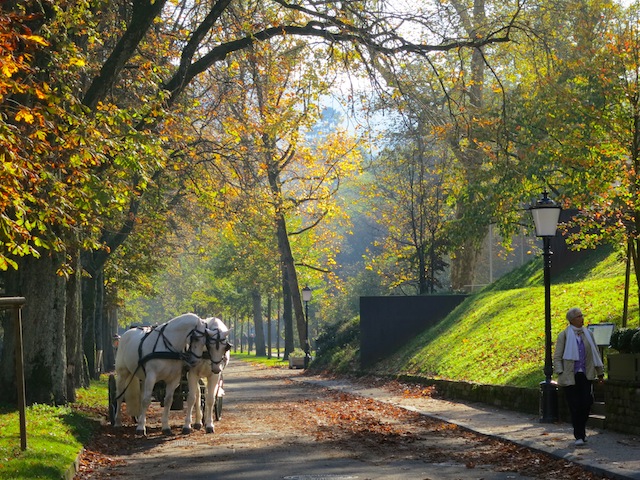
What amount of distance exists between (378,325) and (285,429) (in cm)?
2066

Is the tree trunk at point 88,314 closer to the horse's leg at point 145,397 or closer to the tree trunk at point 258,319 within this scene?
the horse's leg at point 145,397

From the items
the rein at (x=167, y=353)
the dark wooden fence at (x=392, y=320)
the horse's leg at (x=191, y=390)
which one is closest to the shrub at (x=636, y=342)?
the rein at (x=167, y=353)

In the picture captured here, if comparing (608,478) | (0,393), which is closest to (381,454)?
(608,478)

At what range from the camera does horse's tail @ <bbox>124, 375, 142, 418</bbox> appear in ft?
56.8

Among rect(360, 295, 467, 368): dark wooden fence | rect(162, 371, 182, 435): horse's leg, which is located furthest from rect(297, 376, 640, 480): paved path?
rect(360, 295, 467, 368): dark wooden fence

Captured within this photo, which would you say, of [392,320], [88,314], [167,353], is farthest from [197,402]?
[392,320]

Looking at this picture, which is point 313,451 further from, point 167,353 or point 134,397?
point 134,397

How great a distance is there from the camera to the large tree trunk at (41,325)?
60.7 ft

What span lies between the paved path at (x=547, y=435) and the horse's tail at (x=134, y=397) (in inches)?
213

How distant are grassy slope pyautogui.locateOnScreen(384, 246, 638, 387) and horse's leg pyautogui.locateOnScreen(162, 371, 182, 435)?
6874 mm

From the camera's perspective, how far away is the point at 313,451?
13.7 metres

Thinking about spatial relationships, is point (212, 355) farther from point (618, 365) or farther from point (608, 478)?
point (608, 478)

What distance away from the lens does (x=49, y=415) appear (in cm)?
1652

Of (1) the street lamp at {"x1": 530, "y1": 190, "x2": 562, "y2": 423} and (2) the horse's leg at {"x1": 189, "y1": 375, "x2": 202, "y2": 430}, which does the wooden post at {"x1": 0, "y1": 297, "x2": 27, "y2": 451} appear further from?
(1) the street lamp at {"x1": 530, "y1": 190, "x2": 562, "y2": 423}
